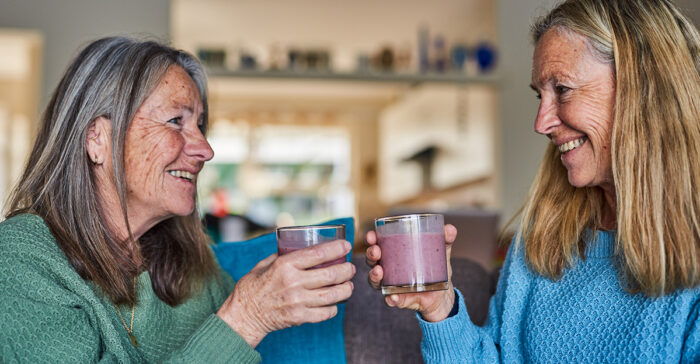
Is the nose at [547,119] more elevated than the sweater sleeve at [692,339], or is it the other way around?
the nose at [547,119]

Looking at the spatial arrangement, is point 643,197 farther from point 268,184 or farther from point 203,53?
point 268,184

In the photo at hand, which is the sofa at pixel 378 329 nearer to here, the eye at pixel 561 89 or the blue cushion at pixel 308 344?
the blue cushion at pixel 308 344

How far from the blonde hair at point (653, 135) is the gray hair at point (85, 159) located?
991 millimetres

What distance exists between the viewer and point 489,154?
20.7 ft

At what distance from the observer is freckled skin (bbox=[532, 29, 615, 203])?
1373 millimetres

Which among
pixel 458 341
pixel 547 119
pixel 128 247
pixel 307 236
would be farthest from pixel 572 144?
pixel 128 247

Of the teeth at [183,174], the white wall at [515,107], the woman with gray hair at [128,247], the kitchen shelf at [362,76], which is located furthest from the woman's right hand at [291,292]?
the white wall at [515,107]

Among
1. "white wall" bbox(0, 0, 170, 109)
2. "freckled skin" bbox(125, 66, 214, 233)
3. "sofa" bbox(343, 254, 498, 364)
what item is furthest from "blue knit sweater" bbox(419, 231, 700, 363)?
"white wall" bbox(0, 0, 170, 109)

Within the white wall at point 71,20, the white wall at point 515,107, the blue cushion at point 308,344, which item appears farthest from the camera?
the white wall at point 515,107

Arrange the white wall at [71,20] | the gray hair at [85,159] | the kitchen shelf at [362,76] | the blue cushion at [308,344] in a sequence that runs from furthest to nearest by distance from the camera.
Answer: the kitchen shelf at [362,76] → the white wall at [71,20] → the blue cushion at [308,344] → the gray hair at [85,159]

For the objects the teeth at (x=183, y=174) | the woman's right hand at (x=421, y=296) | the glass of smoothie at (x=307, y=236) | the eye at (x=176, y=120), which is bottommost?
the woman's right hand at (x=421, y=296)

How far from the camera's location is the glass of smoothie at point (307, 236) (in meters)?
1.23

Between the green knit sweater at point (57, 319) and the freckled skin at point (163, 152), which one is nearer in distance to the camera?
the green knit sweater at point (57, 319)

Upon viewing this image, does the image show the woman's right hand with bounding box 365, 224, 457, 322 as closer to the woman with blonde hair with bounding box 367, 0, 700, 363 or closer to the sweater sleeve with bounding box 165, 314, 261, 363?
the woman with blonde hair with bounding box 367, 0, 700, 363
